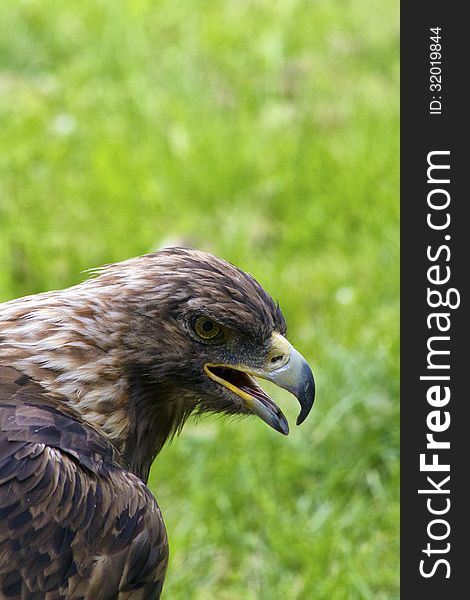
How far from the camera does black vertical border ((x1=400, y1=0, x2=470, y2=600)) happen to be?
5156 mm

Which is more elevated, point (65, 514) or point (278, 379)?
point (278, 379)

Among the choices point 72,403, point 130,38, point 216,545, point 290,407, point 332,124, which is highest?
point 130,38

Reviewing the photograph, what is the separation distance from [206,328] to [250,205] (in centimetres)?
333

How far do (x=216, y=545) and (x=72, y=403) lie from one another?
1.59 m

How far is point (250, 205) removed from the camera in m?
7.07

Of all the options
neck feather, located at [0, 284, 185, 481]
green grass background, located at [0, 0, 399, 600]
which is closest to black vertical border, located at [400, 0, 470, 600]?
green grass background, located at [0, 0, 399, 600]

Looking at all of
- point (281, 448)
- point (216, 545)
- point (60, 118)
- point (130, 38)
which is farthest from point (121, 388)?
point (130, 38)

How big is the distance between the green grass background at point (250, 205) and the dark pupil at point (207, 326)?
144 cm

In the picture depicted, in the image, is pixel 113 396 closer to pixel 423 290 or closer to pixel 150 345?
pixel 150 345

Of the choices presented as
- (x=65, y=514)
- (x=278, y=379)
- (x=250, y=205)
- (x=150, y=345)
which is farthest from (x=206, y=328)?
(x=250, y=205)

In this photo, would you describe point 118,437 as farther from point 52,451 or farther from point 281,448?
point 281,448

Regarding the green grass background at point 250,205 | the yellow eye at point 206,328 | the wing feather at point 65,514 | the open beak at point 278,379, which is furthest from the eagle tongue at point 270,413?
the green grass background at point 250,205

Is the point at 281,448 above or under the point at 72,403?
under

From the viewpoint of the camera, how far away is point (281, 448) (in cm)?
557
